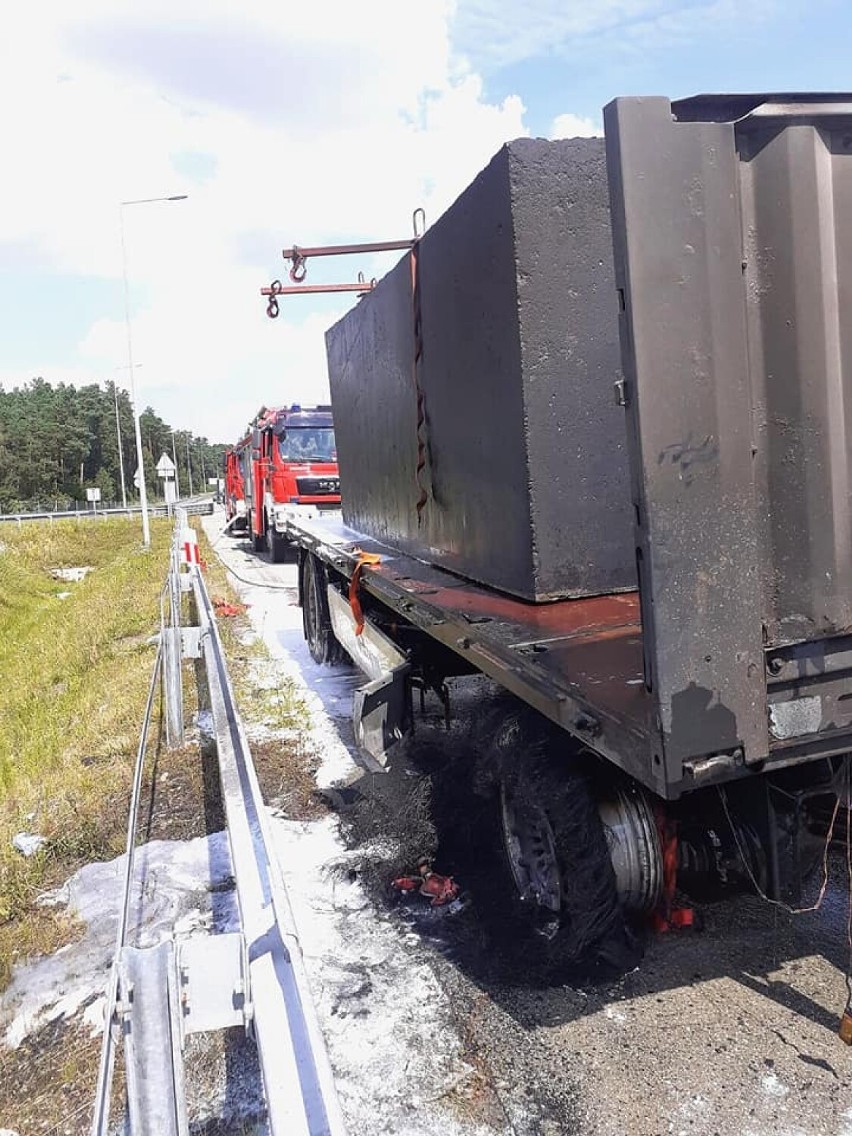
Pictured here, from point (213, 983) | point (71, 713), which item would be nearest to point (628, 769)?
point (213, 983)

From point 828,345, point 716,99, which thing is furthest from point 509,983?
point 716,99

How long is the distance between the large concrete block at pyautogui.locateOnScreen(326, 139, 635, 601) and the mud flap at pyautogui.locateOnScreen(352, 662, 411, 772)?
74 centimetres

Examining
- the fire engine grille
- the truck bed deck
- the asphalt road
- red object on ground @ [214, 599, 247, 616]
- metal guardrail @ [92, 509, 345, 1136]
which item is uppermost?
the fire engine grille

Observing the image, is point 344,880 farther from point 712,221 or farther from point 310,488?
point 310,488

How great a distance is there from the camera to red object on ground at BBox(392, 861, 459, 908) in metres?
3.95

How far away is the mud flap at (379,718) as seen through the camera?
4352 millimetres

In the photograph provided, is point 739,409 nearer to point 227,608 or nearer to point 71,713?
point 71,713

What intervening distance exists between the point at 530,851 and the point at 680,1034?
2.68 feet

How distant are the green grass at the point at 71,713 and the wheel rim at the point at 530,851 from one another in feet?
7.78

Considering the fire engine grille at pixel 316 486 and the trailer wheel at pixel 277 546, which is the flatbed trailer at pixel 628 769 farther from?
the trailer wheel at pixel 277 546

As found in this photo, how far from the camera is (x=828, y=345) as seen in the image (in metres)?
2.34

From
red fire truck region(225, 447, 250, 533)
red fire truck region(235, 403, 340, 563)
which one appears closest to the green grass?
red fire truck region(235, 403, 340, 563)

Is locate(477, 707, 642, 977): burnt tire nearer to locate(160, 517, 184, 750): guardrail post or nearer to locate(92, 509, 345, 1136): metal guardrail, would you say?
locate(92, 509, 345, 1136): metal guardrail

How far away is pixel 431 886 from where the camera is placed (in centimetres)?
402
